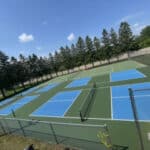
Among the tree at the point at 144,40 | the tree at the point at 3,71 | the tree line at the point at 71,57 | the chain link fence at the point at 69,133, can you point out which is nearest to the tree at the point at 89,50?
the tree line at the point at 71,57

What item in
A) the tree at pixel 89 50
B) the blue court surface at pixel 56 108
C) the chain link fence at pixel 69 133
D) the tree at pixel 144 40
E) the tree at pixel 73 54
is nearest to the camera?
the chain link fence at pixel 69 133

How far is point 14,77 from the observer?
45.0m

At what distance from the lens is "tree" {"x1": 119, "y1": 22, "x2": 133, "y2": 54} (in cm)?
5350

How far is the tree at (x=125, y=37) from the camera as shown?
176ft

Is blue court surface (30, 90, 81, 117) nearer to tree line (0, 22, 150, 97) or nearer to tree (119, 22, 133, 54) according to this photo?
tree line (0, 22, 150, 97)

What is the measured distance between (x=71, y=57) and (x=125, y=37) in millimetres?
19663

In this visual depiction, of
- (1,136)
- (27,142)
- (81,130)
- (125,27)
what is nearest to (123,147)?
(81,130)

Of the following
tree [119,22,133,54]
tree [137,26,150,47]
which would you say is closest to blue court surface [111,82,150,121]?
tree [119,22,133,54]

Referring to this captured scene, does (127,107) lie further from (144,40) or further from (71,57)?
(144,40)

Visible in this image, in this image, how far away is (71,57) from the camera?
60844mm

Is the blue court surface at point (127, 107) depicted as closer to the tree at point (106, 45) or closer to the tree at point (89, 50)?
the tree at point (106, 45)

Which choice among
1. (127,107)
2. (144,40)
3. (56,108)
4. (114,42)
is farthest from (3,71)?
(144,40)

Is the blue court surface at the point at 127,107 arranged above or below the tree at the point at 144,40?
below

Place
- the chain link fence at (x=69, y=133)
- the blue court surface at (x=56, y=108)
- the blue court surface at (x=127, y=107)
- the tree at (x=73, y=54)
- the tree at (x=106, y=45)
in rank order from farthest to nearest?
the tree at (x=73, y=54) → the tree at (x=106, y=45) → the blue court surface at (x=56, y=108) → the blue court surface at (x=127, y=107) → the chain link fence at (x=69, y=133)
